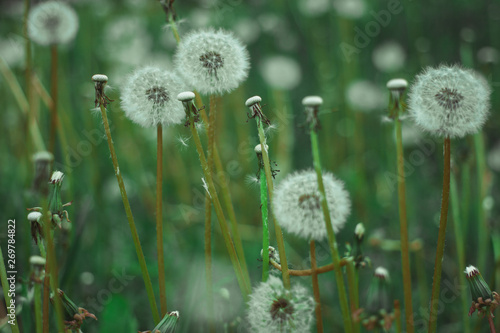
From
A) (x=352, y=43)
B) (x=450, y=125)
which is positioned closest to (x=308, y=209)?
(x=450, y=125)

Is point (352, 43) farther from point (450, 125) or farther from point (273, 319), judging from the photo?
point (273, 319)

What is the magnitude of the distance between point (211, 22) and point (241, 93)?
0.77 metres

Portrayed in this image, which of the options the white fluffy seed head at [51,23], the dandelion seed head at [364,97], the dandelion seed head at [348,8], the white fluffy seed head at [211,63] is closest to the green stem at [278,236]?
the white fluffy seed head at [211,63]

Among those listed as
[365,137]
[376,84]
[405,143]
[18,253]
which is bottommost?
[18,253]

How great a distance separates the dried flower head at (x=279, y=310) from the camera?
0.69 metres

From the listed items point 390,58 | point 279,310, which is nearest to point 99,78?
point 279,310

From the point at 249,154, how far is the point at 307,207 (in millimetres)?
1556

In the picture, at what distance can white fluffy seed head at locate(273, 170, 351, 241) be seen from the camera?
71 centimetres

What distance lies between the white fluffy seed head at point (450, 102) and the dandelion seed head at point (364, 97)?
68.6 inches

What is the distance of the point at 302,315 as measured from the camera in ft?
2.30

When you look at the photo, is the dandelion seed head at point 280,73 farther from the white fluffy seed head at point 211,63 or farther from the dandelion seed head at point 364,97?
the white fluffy seed head at point 211,63

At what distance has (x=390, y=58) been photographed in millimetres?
2865

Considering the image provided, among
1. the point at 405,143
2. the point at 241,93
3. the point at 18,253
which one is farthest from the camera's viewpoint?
the point at 241,93

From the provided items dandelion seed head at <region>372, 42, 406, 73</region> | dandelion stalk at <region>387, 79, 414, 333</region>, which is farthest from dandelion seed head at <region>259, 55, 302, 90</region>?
dandelion stalk at <region>387, 79, 414, 333</region>
